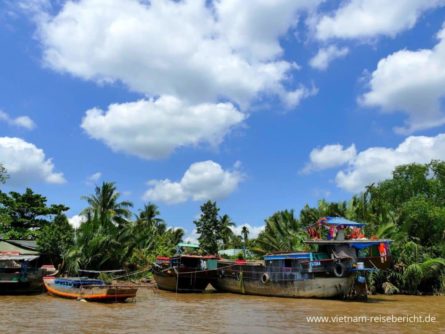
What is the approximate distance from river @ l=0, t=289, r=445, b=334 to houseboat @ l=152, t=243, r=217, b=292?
3.93 m

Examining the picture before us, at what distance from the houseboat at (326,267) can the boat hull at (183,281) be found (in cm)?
331

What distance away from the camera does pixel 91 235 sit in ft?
101

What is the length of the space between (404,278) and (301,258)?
768 centimetres

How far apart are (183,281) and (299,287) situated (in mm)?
7524

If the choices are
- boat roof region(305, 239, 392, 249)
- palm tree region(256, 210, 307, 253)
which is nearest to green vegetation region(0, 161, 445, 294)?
palm tree region(256, 210, 307, 253)

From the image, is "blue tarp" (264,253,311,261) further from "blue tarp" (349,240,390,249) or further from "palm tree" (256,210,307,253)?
"palm tree" (256,210,307,253)

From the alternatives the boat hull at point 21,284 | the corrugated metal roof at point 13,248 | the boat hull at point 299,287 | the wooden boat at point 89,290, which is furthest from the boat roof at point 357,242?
the corrugated metal roof at point 13,248

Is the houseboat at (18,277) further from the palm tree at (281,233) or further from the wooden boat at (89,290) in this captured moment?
the palm tree at (281,233)

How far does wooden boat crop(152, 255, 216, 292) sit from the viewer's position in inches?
1110

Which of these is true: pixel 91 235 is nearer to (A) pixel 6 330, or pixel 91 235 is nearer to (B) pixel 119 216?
(B) pixel 119 216

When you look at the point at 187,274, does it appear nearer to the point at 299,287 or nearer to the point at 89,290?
the point at 299,287

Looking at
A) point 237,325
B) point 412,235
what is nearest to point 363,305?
point 237,325

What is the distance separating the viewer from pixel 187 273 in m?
28.2

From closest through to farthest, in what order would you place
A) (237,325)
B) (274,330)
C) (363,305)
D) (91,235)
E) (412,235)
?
(274,330) → (237,325) → (363,305) → (91,235) → (412,235)
